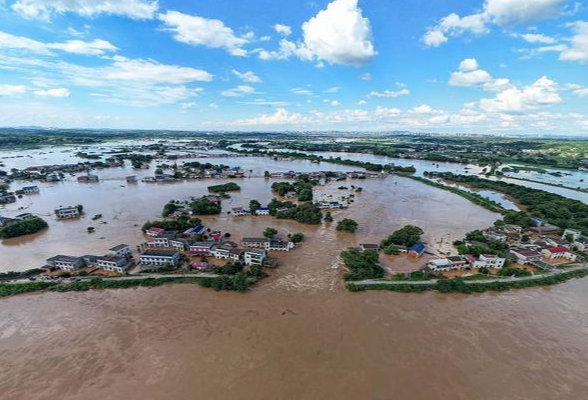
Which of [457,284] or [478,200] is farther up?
[478,200]

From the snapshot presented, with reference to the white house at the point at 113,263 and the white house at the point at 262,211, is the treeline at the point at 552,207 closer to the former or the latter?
the white house at the point at 262,211

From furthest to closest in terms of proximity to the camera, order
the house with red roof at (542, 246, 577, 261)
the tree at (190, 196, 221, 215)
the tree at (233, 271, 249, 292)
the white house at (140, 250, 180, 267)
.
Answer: the tree at (190, 196, 221, 215)
the house with red roof at (542, 246, 577, 261)
the white house at (140, 250, 180, 267)
the tree at (233, 271, 249, 292)

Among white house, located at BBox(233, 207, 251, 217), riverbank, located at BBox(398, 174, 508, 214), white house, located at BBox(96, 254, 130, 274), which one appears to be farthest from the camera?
riverbank, located at BBox(398, 174, 508, 214)

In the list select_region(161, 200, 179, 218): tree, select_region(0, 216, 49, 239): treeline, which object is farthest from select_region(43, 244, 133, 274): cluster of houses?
select_region(161, 200, 179, 218): tree

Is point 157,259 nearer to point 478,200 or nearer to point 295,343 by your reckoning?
point 295,343

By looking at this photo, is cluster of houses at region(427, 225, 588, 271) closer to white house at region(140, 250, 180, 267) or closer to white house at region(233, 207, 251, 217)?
white house at region(140, 250, 180, 267)

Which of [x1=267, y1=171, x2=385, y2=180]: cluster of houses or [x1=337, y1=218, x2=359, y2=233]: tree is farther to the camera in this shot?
[x1=267, y1=171, x2=385, y2=180]: cluster of houses

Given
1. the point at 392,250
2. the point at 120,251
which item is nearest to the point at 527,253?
the point at 392,250

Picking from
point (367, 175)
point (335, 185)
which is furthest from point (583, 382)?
point (367, 175)
